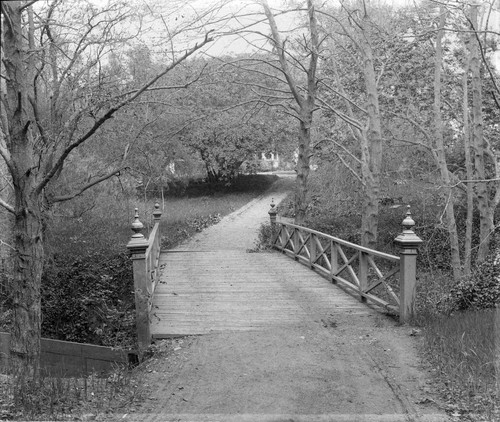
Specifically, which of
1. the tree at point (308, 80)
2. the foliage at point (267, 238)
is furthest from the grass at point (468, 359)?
the foliage at point (267, 238)

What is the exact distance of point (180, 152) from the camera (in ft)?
79.0

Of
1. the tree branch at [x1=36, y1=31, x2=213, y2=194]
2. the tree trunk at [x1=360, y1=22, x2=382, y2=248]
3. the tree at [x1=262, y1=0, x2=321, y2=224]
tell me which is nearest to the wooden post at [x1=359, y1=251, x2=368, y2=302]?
the tree branch at [x1=36, y1=31, x2=213, y2=194]

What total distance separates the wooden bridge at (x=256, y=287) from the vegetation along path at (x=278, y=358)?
4 centimetres

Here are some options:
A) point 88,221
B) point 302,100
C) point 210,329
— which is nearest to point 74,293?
point 88,221

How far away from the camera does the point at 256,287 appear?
11.5m

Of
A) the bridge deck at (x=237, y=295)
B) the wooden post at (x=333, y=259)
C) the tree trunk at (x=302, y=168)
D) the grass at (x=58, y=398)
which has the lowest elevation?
the bridge deck at (x=237, y=295)

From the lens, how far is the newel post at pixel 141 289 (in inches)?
314

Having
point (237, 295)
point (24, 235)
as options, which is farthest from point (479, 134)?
point (24, 235)

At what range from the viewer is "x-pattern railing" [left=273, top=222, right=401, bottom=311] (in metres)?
9.27

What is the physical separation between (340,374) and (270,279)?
233 inches

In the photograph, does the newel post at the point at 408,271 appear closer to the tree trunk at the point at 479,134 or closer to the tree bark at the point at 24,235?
the tree trunk at the point at 479,134

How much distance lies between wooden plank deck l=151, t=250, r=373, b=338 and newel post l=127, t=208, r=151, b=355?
0.84ft

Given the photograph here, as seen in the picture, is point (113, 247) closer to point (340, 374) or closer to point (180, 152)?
point (180, 152)

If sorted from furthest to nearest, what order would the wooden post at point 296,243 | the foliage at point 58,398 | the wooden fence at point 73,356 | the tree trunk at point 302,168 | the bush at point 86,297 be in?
the tree trunk at point 302,168, the wooden post at point 296,243, the bush at point 86,297, the wooden fence at point 73,356, the foliage at point 58,398
